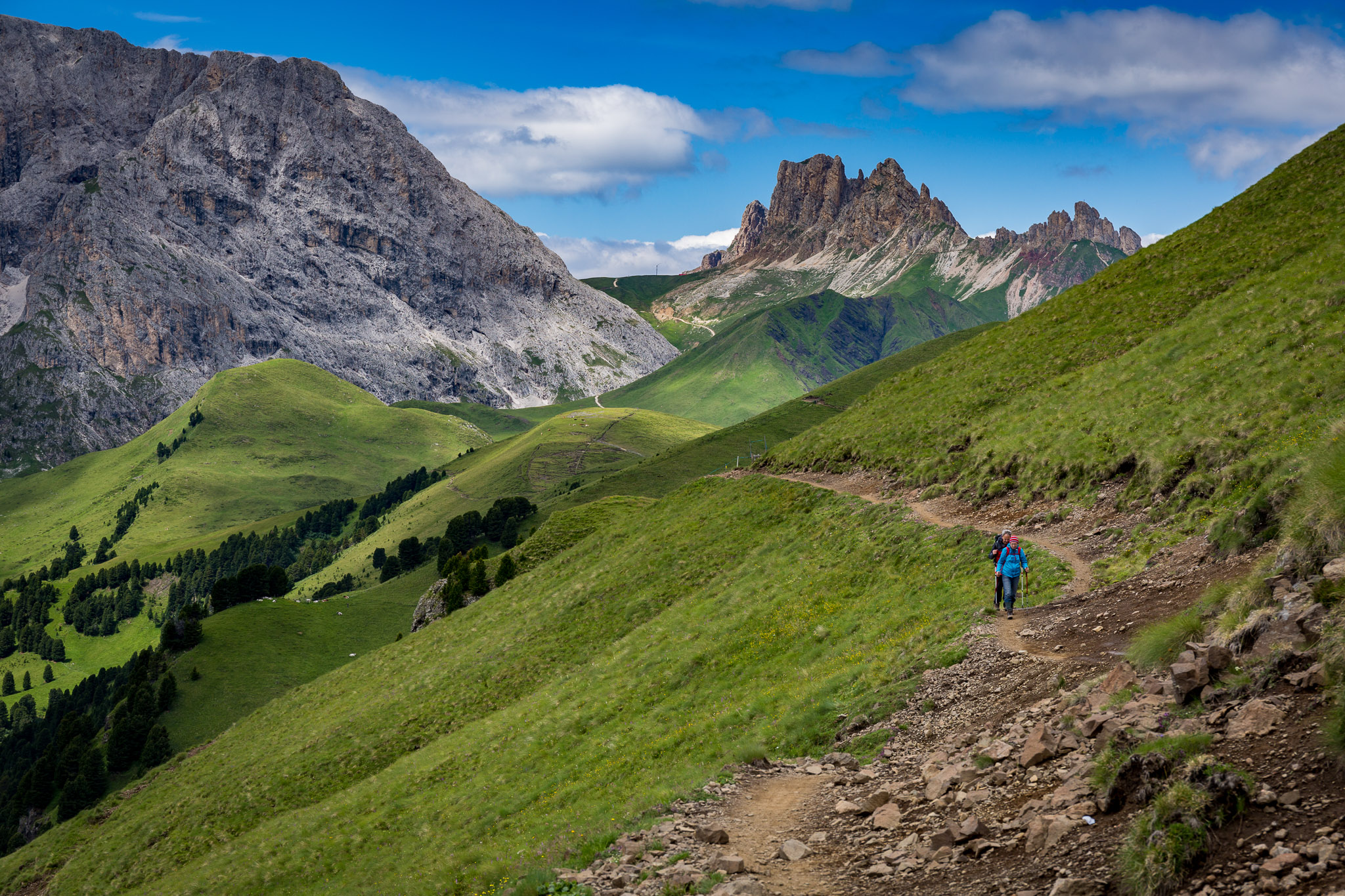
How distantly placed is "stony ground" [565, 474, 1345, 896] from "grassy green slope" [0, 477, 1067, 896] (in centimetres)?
272

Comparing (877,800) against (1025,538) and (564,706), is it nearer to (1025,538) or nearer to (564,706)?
(1025,538)

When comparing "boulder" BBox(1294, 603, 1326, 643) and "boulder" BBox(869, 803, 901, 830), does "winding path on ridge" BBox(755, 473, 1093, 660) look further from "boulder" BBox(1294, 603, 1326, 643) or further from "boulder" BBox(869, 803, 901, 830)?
"boulder" BBox(1294, 603, 1326, 643)

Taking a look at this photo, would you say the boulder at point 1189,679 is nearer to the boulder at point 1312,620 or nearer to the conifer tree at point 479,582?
the boulder at point 1312,620

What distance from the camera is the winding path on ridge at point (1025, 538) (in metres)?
21.3

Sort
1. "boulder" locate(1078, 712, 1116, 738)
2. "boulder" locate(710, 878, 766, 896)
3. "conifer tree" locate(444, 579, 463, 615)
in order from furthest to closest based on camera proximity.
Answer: "conifer tree" locate(444, 579, 463, 615)
"boulder" locate(1078, 712, 1116, 738)
"boulder" locate(710, 878, 766, 896)

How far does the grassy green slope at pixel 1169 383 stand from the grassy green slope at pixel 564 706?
20.0 feet

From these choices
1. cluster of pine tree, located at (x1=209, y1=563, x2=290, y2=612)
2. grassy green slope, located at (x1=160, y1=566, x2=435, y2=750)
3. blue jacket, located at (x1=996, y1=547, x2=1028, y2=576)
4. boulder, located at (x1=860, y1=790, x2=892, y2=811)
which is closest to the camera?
boulder, located at (x1=860, y1=790, x2=892, y2=811)

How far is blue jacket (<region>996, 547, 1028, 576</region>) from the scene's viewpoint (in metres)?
24.0

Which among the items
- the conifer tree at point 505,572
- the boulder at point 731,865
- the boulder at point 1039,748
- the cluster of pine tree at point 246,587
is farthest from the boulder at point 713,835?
the cluster of pine tree at point 246,587

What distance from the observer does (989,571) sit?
29.4 m

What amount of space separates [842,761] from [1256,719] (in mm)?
10194

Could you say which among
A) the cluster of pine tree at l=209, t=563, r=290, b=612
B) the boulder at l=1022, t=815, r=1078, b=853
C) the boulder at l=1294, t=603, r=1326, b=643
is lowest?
the cluster of pine tree at l=209, t=563, r=290, b=612

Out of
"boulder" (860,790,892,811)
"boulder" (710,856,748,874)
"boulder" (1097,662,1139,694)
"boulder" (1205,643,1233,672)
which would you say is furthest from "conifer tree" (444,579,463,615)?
"boulder" (1205,643,1233,672)

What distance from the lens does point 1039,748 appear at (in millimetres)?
14172
